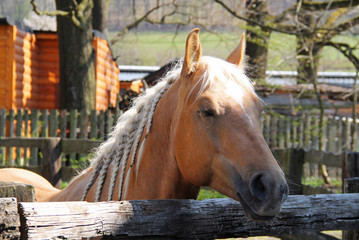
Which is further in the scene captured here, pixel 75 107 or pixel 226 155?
pixel 75 107

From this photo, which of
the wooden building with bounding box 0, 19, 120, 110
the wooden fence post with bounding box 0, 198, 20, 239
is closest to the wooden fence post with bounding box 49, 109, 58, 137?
the wooden building with bounding box 0, 19, 120, 110

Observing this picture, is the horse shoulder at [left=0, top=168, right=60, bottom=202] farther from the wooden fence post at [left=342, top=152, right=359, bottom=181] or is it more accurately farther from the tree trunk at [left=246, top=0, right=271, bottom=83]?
the tree trunk at [left=246, top=0, right=271, bottom=83]

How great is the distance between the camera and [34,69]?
53.0ft

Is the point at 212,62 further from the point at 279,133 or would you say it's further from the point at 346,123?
the point at 346,123

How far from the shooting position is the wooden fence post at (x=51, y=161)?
7461 mm

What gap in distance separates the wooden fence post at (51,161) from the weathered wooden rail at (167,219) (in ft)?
18.2

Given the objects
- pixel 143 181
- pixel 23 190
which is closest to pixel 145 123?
pixel 143 181

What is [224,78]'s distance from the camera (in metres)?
2.43

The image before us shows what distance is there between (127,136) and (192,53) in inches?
28.8

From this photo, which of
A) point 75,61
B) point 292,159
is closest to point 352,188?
point 292,159

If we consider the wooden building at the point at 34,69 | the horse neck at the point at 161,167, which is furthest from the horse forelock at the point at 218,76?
the wooden building at the point at 34,69

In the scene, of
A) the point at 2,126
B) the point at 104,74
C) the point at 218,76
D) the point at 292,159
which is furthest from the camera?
the point at 104,74

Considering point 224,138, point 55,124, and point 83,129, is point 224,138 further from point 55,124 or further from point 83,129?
point 55,124

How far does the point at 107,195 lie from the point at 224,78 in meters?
1.02
